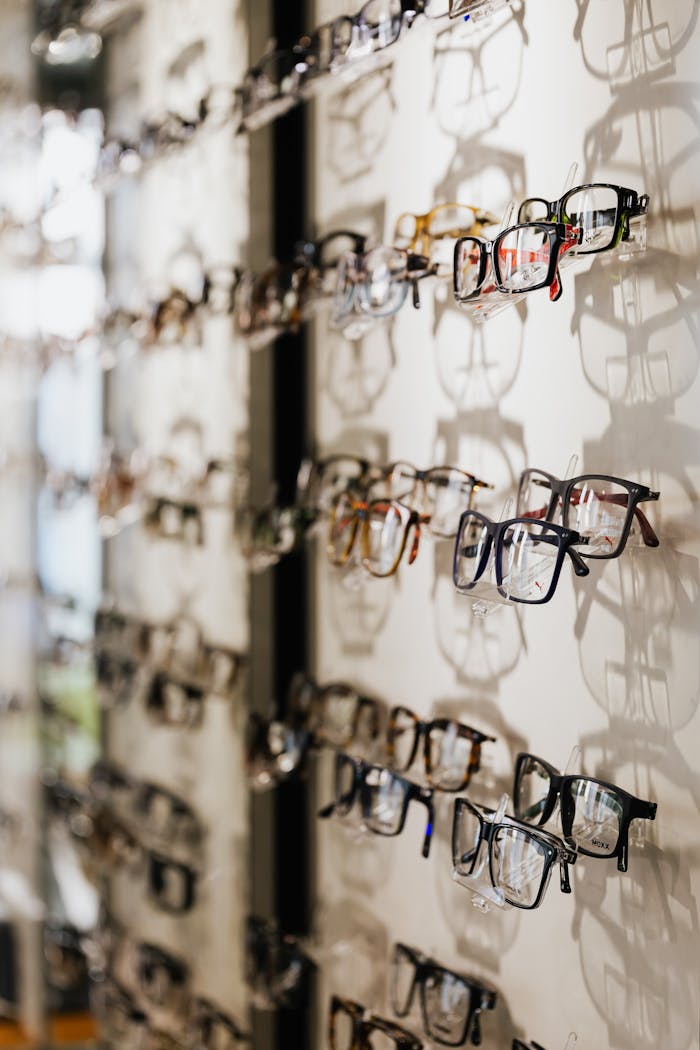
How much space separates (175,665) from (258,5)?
1013 millimetres

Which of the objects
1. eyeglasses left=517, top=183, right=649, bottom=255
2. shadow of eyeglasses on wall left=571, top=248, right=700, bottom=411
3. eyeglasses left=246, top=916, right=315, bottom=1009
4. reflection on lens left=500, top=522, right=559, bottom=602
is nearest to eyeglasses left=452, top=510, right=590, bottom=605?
reflection on lens left=500, top=522, right=559, bottom=602

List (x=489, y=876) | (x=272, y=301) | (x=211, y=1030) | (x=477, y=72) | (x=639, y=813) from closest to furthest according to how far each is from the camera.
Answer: (x=639, y=813) < (x=489, y=876) < (x=477, y=72) < (x=272, y=301) < (x=211, y=1030)

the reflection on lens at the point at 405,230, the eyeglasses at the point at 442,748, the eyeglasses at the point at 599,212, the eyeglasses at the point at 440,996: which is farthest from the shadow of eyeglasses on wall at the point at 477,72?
the eyeglasses at the point at 440,996

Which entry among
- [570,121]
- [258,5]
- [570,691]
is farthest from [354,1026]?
[258,5]

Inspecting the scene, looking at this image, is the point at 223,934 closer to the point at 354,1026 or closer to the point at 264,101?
the point at 354,1026

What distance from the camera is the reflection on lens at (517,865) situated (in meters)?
1.09

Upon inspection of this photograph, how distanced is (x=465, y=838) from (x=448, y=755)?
0.39 feet

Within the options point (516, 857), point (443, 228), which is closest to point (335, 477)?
point (443, 228)

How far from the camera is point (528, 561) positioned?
1084 mm

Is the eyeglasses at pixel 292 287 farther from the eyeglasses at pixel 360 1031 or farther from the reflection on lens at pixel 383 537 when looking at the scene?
the eyeglasses at pixel 360 1031

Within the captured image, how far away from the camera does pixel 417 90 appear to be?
54.2 inches

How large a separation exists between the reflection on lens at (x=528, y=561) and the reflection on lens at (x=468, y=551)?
0.18 ft

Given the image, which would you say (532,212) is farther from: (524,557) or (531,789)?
(531,789)

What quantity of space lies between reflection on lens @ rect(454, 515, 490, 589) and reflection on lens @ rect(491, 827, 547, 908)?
241 millimetres
